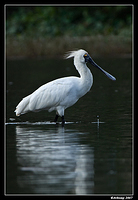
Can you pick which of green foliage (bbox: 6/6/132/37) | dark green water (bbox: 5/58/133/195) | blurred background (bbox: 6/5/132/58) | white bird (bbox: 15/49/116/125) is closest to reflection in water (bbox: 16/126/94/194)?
dark green water (bbox: 5/58/133/195)

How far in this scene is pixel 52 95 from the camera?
1122 cm

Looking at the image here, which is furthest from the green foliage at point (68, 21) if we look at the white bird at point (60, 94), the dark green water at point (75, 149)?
the white bird at point (60, 94)

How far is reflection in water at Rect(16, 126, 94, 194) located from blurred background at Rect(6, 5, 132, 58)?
20281 millimetres

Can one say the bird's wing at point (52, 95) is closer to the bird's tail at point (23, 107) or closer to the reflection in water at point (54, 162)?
the bird's tail at point (23, 107)

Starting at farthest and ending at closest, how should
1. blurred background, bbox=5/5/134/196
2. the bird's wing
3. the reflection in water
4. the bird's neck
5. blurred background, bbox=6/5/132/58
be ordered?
Answer: blurred background, bbox=6/5/132/58
the bird's neck
the bird's wing
blurred background, bbox=5/5/134/196
the reflection in water

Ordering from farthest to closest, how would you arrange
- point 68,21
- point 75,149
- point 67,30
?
point 68,21 → point 67,30 → point 75,149

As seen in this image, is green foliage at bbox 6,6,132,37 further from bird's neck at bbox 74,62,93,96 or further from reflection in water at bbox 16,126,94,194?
reflection in water at bbox 16,126,94,194

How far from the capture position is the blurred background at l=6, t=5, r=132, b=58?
3028cm

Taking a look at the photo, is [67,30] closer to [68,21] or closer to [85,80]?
[68,21]

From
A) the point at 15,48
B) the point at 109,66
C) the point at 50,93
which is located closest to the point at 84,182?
the point at 50,93

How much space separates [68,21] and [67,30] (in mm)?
1344

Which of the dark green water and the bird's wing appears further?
the bird's wing

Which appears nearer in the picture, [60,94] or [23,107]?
[60,94]

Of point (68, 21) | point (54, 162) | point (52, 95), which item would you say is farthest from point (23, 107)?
point (68, 21)
